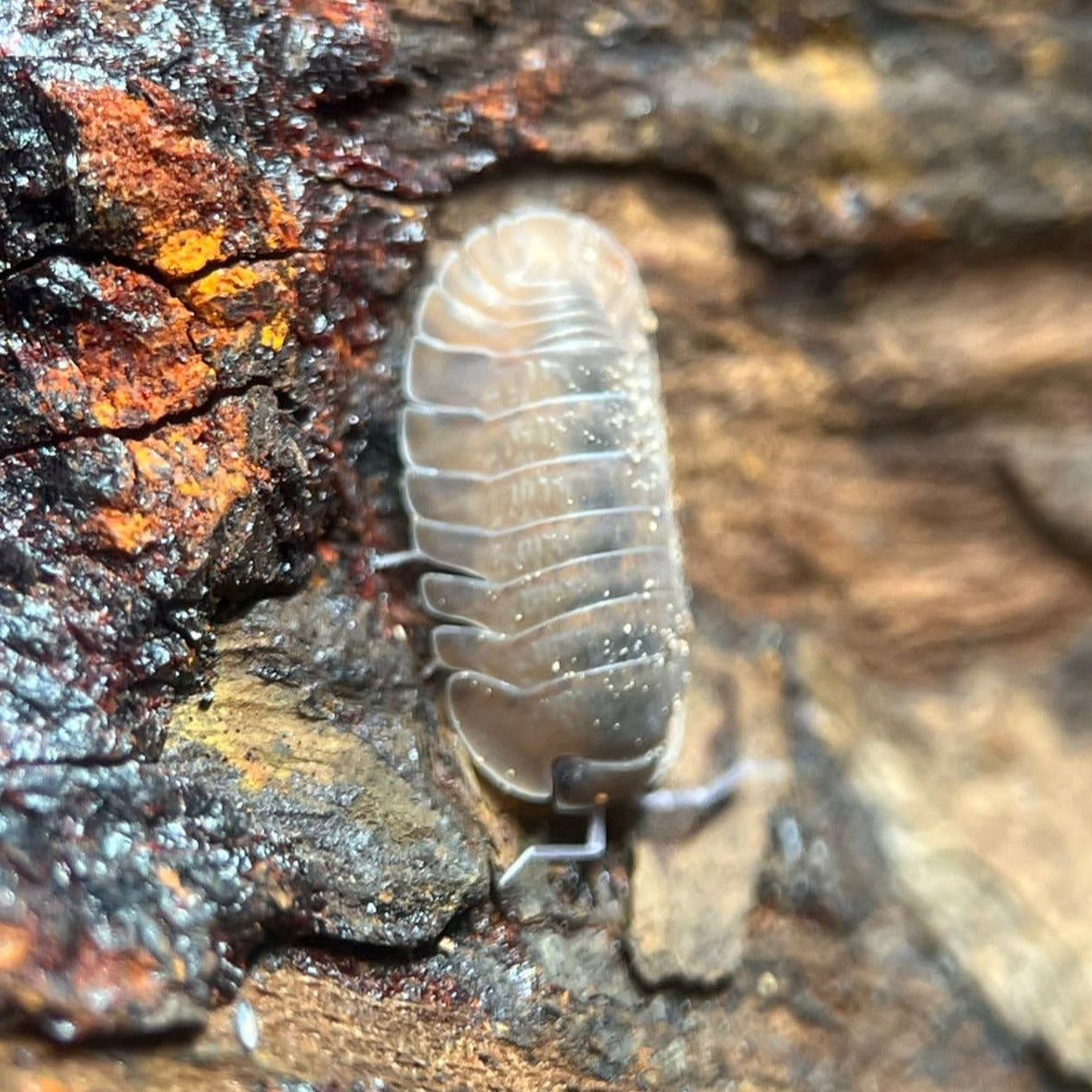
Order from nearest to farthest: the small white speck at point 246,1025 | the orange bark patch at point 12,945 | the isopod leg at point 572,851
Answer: the orange bark patch at point 12,945, the small white speck at point 246,1025, the isopod leg at point 572,851

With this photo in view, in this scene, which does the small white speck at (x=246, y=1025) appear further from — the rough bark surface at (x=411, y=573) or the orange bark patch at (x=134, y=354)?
the orange bark patch at (x=134, y=354)

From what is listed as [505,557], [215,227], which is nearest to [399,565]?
[505,557]

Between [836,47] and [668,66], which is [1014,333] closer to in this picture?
[836,47]

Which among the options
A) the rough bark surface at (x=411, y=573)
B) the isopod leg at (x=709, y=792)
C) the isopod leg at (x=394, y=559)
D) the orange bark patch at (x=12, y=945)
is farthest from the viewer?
the isopod leg at (x=709, y=792)

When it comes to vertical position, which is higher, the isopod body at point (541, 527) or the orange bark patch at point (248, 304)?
the orange bark patch at point (248, 304)

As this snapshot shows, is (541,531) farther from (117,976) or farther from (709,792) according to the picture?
(117,976)

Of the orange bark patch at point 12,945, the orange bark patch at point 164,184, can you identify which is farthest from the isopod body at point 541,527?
the orange bark patch at point 12,945

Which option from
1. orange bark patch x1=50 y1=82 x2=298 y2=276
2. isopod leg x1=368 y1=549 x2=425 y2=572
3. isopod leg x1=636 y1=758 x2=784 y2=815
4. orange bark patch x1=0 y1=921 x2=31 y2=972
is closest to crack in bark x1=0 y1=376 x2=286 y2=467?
orange bark patch x1=50 y1=82 x2=298 y2=276

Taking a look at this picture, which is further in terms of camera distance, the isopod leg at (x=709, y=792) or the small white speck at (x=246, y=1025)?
the isopod leg at (x=709, y=792)
